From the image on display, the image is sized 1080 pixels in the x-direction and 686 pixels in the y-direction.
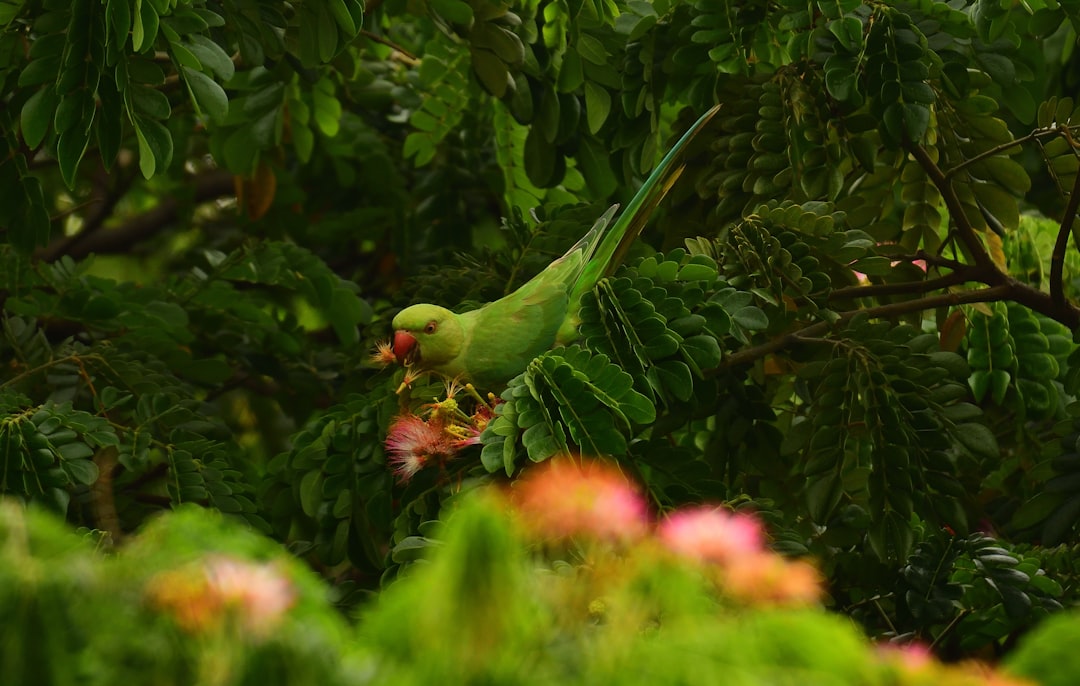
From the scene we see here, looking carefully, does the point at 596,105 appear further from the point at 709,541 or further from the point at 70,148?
the point at 709,541

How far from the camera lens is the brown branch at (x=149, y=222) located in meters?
3.32

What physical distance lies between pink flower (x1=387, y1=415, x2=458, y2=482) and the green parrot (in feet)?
0.85

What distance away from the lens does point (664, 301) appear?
155cm

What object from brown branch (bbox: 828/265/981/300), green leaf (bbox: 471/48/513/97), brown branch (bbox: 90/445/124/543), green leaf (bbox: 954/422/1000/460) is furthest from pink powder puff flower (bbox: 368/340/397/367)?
green leaf (bbox: 954/422/1000/460)

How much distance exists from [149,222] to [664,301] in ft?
7.79

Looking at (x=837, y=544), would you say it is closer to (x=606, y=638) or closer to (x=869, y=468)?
(x=869, y=468)

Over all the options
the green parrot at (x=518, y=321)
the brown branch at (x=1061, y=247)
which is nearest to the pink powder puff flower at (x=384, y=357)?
the green parrot at (x=518, y=321)

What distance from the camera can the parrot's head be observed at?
1771mm

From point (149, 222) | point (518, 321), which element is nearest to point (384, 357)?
point (518, 321)

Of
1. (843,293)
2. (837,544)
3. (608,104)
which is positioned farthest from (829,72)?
(837,544)

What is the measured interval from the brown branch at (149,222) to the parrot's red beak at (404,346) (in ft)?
5.74

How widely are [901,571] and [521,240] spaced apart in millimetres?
826

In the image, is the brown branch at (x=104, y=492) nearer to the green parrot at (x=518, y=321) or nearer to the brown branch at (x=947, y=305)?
the green parrot at (x=518, y=321)

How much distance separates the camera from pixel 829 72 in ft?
5.74
